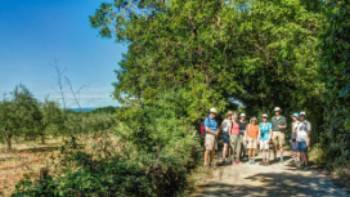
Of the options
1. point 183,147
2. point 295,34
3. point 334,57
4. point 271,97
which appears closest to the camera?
point 334,57

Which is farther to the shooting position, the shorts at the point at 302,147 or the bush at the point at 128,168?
the shorts at the point at 302,147

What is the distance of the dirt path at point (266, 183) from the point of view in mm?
10633

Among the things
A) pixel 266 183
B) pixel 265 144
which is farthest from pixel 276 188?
pixel 265 144

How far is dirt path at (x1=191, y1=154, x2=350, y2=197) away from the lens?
10.6 meters

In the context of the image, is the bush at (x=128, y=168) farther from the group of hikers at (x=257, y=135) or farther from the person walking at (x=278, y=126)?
the person walking at (x=278, y=126)

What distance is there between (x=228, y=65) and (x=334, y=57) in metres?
13.8

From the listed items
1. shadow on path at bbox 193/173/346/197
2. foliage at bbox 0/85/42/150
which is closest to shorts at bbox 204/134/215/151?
shadow on path at bbox 193/173/346/197

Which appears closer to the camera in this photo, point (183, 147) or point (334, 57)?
point (334, 57)

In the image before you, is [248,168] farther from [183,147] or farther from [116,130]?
[116,130]

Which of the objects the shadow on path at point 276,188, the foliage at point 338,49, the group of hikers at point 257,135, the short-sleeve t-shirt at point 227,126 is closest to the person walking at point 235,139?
the group of hikers at point 257,135

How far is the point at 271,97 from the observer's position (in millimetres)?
28766

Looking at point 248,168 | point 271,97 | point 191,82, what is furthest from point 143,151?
point 271,97

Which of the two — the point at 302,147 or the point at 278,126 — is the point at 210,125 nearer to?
the point at 278,126

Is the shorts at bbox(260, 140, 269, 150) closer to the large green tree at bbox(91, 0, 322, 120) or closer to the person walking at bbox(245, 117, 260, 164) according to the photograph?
the person walking at bbox(245, 117, 260, 164)
